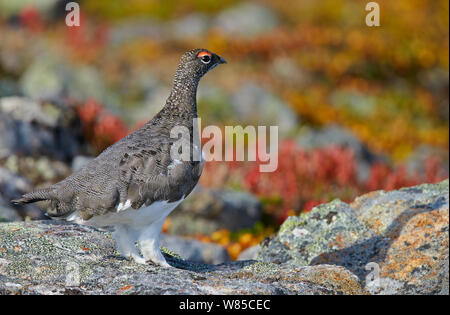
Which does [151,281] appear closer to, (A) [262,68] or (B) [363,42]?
(A) [262,68]

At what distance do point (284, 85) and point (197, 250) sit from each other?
1215 centimetres

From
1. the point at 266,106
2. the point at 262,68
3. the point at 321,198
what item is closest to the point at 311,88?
the point at 262,68

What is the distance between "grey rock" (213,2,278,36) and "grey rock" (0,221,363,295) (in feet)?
60.9

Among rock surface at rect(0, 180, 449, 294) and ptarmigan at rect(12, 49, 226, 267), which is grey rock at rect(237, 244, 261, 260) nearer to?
rock surface at rect(0, 180, 449, 294)

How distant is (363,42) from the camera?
2130 centimetres

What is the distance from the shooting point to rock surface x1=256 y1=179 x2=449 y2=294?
5930 millimetres

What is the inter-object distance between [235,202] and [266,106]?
23.2ft

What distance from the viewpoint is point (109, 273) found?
459 cm

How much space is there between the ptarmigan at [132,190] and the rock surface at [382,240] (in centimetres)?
180

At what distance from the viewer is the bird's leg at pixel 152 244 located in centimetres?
492

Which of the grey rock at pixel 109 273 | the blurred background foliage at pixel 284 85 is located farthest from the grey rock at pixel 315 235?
the blurred background foliage at pixel 284 85

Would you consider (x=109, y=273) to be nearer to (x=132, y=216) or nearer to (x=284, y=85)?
(x=132, y=216)

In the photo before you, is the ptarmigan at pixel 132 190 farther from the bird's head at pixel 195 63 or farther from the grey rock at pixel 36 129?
the grey rock at pixel 36 129

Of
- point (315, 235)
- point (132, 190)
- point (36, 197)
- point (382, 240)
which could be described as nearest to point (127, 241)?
point (132, 190)
